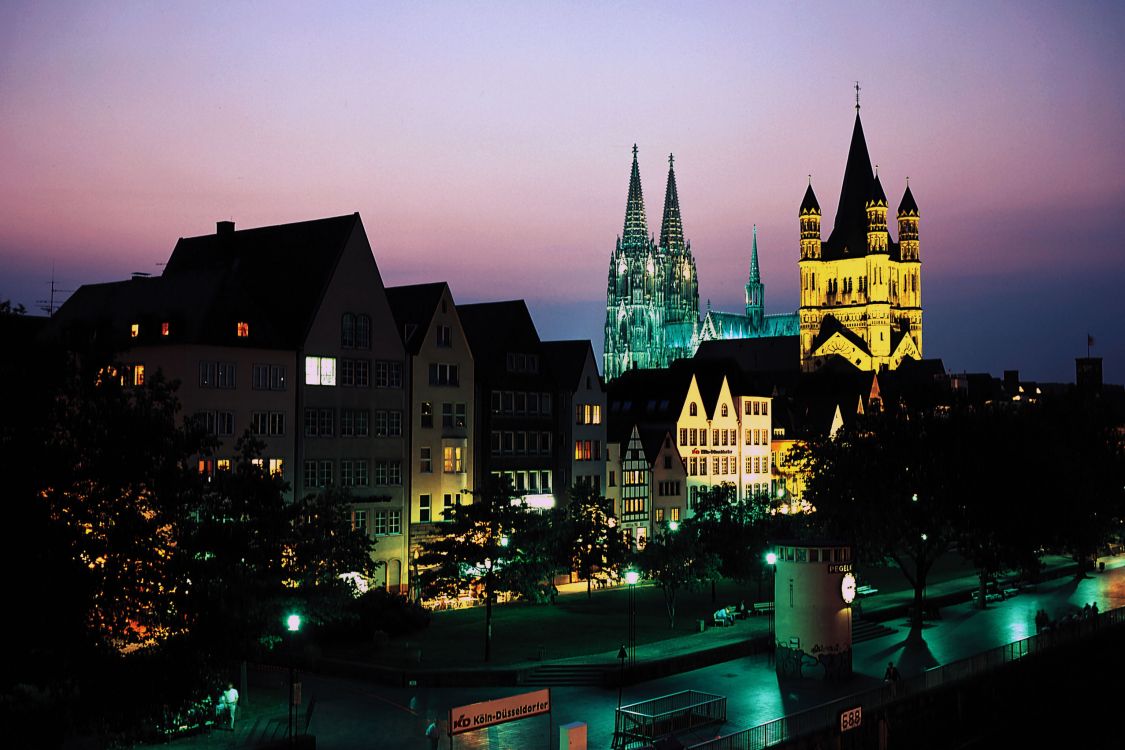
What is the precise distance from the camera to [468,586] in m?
67.6

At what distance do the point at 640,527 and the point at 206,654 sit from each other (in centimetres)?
6740

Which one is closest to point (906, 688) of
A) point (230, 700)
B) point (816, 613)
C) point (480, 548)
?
point (816, 613)

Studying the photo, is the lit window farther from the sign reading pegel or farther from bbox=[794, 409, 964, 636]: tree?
the sign reading pegel

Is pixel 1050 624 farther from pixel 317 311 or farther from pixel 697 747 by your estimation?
pixel 317 311

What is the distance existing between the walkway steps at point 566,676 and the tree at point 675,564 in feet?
52.5

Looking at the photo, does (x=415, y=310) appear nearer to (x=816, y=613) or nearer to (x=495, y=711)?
(x=816, y=613)

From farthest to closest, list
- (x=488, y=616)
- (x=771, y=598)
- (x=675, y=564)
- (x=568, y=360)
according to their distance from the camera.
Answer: (x=568, y=360) → (x=771, y=598) → (x=675, y=564) → (x=488, y=616)

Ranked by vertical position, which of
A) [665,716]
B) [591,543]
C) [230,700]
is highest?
[591,543]

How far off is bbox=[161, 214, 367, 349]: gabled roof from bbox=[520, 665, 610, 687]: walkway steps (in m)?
28.2

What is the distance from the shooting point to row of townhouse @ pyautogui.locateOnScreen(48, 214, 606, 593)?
242ft

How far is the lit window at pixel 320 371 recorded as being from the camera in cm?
7775

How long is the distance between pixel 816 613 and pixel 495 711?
23.0 metres

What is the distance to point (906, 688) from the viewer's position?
50594 millimetres

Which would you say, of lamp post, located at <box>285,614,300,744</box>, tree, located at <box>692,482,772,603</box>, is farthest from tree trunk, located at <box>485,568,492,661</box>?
tree, located at <box>692,482,772,603</box>
